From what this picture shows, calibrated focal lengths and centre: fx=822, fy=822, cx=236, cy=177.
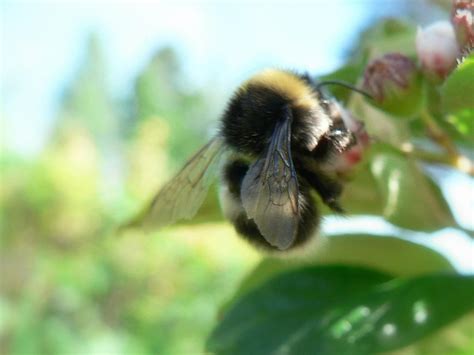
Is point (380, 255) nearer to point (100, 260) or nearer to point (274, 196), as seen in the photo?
point (274, 196)

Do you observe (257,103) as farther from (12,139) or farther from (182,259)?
(12,139)

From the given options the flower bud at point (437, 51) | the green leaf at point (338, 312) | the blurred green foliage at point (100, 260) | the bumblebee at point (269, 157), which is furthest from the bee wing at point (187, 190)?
the blurred green foliage at point (100, 260)

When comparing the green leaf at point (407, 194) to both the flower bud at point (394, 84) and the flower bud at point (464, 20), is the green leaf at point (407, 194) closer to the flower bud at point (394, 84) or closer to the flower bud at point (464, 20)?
the flower bud at point (394, 84)

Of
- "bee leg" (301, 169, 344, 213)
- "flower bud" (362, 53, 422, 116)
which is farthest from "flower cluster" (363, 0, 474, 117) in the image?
"bee leg" (301, 169, 344, 213)

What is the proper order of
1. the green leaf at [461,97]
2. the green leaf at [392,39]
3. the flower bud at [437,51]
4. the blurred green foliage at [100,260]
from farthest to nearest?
the blurred green foliage at [100,260] < the green leaf at [392,39] < the flower bud at [437,51] < the green leaf at [461,97]

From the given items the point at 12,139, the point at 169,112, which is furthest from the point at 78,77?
the point at 12,139

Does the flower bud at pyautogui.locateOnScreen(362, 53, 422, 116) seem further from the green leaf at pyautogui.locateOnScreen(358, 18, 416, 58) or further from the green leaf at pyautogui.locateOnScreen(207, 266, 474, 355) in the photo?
the green leaf at pyautogui.locateOnScreen(207, 266, 474, 355)
